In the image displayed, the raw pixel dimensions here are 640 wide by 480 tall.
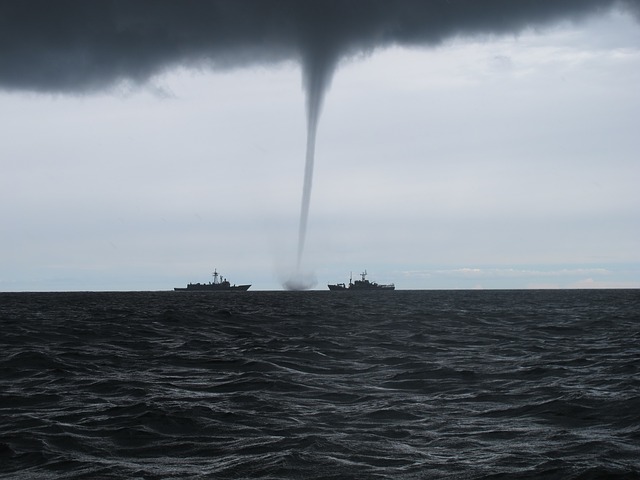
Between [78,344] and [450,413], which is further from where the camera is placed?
[78,344]

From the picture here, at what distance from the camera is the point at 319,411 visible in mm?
14492

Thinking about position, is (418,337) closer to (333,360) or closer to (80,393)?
(333,360)

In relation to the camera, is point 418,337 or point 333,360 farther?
point 418,337

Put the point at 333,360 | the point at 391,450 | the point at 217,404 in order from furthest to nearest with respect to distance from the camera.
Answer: the point at 333,360, the point at 217,404, the point at 391,450

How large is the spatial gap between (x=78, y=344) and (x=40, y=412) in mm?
15149

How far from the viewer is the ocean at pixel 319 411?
1022 cm

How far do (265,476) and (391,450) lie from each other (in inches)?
96.2

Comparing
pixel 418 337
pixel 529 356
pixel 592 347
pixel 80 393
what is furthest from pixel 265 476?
pixel 418 337

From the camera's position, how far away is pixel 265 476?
9.58 m

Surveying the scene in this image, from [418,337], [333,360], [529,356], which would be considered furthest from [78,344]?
[529,356]

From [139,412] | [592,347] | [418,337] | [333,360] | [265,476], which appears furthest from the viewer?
[418,337]

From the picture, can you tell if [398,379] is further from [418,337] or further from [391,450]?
[418,337]

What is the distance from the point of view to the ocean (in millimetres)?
10219

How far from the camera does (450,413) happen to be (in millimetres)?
14250
